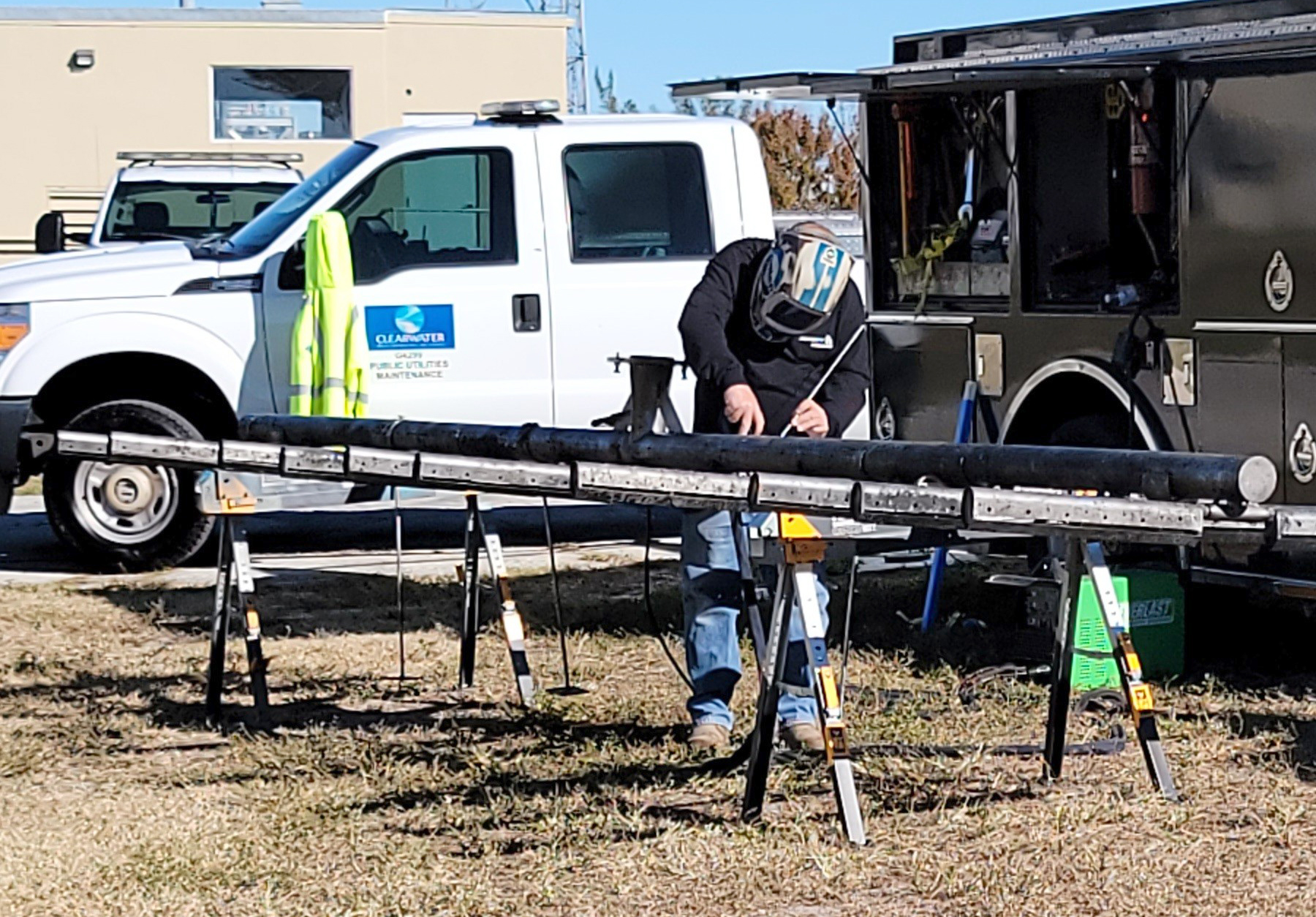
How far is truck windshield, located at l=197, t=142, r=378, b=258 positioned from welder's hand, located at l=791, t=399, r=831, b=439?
4.72m

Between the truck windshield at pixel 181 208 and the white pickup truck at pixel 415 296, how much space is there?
11.0 ft

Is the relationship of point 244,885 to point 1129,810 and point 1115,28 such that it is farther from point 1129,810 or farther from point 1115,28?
point 1115,28

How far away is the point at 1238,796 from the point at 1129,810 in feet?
1.52

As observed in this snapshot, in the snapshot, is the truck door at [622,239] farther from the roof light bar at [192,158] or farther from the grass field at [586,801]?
the roof light bar at [192,158]

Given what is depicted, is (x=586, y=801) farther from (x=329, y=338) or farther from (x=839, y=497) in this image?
(x=329, y=338)

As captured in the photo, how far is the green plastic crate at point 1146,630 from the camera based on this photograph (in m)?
7.45

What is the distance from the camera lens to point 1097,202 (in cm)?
827

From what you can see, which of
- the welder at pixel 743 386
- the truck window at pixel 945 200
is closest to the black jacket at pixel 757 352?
the welder at pixel 743 386

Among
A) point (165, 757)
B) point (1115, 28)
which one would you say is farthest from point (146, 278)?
point (1115, 28)

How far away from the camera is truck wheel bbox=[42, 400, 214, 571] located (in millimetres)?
10727

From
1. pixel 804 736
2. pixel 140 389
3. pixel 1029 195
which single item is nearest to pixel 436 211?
pixel 140 389

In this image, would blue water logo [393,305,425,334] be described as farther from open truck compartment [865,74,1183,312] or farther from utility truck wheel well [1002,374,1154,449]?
utility truck wheel well [1002,374,1154,449]

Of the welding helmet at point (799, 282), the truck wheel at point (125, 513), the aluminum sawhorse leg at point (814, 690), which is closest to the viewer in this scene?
the aluminum sawhorse leg at point (814, 690)

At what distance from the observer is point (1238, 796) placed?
19.3 feet
